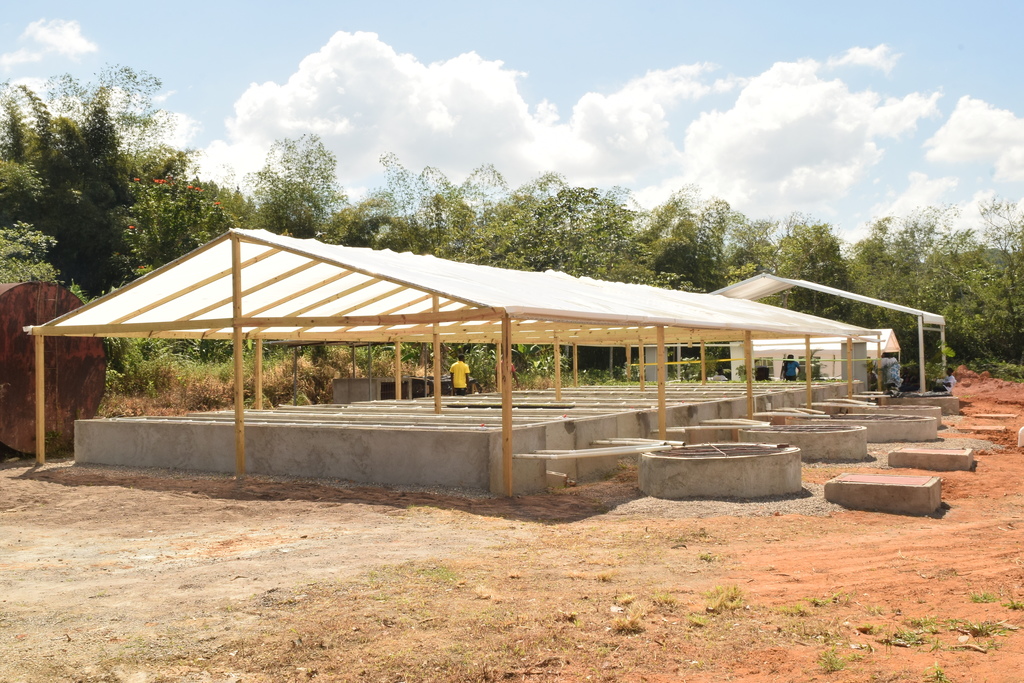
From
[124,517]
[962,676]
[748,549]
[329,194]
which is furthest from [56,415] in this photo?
[329,194]

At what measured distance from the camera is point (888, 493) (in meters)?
8.52

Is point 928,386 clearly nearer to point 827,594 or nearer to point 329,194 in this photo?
point 827,594

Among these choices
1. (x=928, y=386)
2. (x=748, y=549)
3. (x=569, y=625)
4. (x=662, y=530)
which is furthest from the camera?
(x=928, y=386)

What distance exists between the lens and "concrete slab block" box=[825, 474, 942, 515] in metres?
8.34

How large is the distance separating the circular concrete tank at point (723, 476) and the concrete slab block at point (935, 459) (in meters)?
2.68

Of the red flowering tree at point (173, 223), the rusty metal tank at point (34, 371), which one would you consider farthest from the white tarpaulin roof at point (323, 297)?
the red flowering tree at point (173, 223)

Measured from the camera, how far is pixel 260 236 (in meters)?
11.1

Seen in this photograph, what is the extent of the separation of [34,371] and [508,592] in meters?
11.4

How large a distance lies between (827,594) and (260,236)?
8102mm

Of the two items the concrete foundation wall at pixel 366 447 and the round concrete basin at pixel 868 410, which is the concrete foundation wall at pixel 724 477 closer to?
the concrete foundation wall at pixel 366 447

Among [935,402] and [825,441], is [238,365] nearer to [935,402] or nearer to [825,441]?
[825,441]

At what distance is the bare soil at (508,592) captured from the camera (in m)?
4.35

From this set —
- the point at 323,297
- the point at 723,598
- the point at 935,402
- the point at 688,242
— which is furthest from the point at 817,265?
the point at 723,598

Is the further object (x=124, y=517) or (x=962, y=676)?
(x=124, y=517)
